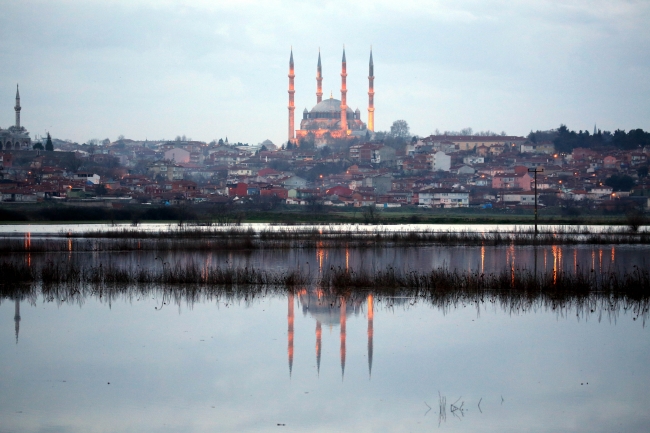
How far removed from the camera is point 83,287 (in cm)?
1220

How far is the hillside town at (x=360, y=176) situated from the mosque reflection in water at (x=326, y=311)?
24277 millimetres

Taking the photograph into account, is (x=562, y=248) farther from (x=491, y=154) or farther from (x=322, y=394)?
(x=491, y=154)

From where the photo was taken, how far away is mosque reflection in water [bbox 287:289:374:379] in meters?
8.03

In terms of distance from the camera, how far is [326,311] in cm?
1007

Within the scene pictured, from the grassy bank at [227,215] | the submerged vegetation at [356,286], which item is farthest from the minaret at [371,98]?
the submerged vegetation at [356,286]

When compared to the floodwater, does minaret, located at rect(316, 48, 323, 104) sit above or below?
above

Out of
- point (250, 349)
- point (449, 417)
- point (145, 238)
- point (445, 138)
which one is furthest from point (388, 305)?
point (445, 138)

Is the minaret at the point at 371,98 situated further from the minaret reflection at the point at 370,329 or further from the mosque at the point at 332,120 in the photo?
the minaret reflection at the point at 370,329

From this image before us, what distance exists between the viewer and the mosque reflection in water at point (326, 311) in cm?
803

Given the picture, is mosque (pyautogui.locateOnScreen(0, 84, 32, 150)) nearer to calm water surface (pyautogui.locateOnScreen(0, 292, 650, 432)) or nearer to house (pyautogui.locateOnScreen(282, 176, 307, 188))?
house (pyautogui.locateOnScreen(282, 176, 307, 188))

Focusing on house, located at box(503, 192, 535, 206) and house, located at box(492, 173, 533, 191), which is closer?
house, located at box(503, 192, 535, 206)

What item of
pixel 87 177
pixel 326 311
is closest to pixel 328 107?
pixel 87 177

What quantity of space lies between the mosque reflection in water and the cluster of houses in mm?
22775

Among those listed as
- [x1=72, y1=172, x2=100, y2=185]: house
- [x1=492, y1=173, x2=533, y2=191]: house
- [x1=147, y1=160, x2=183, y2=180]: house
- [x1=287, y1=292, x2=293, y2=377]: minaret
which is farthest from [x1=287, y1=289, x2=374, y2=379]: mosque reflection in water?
[x1=147, y1=160, x2=183, y2=180]: house
